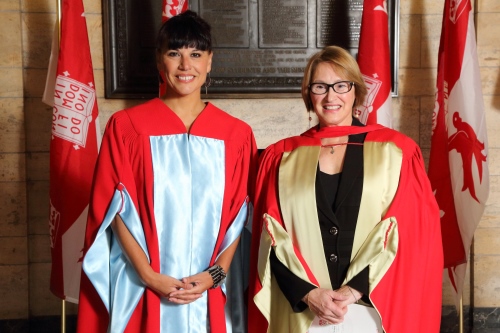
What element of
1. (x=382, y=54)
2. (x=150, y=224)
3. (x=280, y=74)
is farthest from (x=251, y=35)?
(x=150, y=224)

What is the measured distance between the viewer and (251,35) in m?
4.25

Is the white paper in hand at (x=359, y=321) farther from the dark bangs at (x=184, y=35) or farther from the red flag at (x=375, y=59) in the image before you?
the red flag at (x=375, y=59)

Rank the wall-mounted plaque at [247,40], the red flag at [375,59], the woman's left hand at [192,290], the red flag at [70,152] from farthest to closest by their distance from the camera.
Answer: the wall-mounted plaque at [247,40]
the red flag at [375,59]
the red flag at [70,152]
the woman's left hand at [192,290]

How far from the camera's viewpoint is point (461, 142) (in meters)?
3.81

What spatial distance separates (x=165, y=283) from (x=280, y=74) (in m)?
2.18

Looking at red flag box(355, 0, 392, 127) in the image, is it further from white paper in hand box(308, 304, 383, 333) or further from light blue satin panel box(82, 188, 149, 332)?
light blue satin panel box(82, 188, 149, 332)

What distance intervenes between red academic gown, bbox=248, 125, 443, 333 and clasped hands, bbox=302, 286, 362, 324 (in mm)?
47

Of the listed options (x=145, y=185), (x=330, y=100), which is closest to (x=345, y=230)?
(x=330, y=100)

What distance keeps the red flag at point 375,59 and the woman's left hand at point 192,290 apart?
5.84 ft

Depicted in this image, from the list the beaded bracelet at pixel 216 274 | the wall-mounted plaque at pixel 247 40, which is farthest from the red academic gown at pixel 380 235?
the wall-mounted plaque at pixel 247 40

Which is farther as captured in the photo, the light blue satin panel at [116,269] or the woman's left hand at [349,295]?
the light blue satin panel at [116,269]

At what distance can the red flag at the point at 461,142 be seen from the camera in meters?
3.78

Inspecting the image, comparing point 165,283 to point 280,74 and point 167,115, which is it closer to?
Result: point 167,115

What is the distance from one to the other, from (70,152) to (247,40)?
132 centimetres
